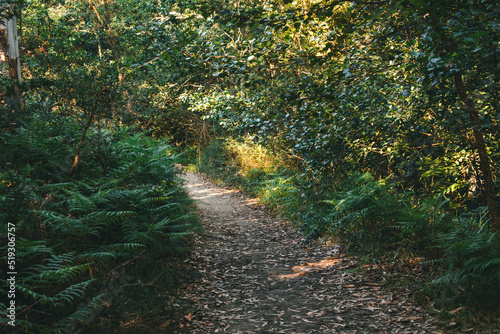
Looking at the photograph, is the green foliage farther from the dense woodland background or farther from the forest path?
the forest path

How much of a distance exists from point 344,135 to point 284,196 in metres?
5.34

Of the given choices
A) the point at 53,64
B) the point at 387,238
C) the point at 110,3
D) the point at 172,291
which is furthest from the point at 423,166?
the point at 110,3

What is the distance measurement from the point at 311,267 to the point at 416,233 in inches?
72.0

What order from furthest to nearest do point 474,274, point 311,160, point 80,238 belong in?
1. point 311,160
2. point 80,238
3. point 474,274

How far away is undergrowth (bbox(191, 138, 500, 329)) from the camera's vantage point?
4188mm

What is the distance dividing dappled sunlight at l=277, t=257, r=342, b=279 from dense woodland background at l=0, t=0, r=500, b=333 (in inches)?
23.2

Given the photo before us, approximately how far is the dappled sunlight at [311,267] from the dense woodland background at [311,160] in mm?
588

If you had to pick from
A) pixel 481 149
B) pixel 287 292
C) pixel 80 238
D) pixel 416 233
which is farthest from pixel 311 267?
pixel 80 238

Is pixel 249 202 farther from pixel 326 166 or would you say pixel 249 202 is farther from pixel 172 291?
pixel 172 291

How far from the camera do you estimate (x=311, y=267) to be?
639cm

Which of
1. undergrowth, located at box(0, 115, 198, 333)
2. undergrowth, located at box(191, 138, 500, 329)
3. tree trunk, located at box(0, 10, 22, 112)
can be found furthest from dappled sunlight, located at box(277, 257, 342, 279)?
tree trunk, located at box(0, 10, 22, 112)

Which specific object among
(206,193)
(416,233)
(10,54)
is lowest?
(206,193)

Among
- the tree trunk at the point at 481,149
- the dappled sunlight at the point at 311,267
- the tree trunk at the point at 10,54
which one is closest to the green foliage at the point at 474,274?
the tree trunk at the point at 481,149

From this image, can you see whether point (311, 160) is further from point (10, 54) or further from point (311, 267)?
point (10, 54)
